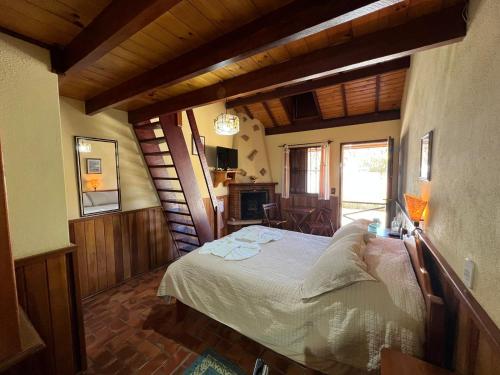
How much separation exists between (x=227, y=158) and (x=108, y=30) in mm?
3329

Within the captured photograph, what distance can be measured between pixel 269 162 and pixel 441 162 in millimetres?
4029

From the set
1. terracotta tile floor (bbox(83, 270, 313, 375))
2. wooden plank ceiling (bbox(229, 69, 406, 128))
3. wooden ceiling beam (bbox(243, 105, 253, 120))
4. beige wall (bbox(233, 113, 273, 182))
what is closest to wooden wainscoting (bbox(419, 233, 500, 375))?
terracotta tile floor (bbox(83, 270, 313, 375))

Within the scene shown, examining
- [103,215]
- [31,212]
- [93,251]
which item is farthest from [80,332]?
[103,215]

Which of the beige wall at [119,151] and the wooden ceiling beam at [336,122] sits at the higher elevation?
the wooden ceiling beam at [336,122]

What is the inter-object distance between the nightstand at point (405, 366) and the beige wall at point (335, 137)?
3.70m

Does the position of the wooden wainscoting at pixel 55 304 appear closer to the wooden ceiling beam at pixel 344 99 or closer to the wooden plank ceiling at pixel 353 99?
the wooden plank ceiling at pixel 353 99

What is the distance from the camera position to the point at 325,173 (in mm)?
4477

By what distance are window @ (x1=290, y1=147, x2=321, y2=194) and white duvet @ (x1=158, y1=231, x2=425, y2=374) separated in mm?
2867

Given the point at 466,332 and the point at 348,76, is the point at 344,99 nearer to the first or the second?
the point at 348,76

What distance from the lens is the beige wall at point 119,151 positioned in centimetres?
240

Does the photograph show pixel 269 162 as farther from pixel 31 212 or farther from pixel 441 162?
pixel 31 212

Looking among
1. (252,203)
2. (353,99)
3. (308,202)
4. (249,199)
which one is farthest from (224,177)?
(353,99)

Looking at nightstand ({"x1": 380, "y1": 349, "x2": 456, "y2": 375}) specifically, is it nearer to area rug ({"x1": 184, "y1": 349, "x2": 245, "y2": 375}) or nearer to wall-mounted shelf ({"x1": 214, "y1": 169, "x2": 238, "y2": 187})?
area rug ({"x1": 184, "y1": 349, "x2": 245, "y2": 375})

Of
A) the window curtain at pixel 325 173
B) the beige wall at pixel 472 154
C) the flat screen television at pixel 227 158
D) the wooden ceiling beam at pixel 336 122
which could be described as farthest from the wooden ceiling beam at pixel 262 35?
the wooden ceiling beam at pixel 336 122
